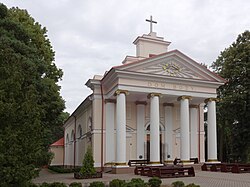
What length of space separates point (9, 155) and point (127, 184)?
460 centimetres

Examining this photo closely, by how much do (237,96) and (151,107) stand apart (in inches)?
425

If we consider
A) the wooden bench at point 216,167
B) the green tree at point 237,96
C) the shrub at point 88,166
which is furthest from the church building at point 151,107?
the green tree at point 237,96

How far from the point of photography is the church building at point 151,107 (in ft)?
77.8

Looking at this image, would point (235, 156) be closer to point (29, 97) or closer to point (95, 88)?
point (95, 88)

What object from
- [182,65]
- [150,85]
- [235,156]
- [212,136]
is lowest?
[235,156]

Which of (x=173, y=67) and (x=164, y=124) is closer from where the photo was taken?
(x=173, y=67)

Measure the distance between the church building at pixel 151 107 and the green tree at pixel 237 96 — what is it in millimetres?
4345

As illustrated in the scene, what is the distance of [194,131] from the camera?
28.8 meters

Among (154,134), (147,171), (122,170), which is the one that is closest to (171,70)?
(154,134)

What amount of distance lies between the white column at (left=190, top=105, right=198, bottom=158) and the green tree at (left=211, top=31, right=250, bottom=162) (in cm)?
475

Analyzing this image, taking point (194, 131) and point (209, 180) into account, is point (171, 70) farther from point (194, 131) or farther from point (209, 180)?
point (209, 180)

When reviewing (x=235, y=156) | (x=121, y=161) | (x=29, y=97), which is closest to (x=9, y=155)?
(x=29, y=97)

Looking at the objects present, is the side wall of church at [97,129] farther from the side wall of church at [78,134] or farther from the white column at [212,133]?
the white column at [212,133]

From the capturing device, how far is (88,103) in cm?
2902
